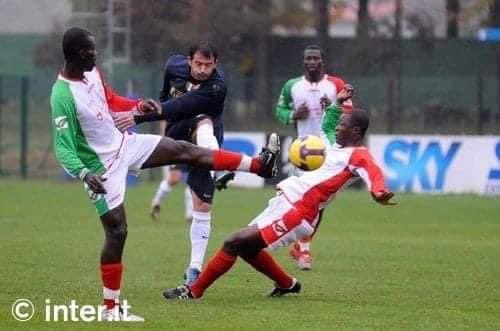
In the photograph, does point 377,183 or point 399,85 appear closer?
point 377,183

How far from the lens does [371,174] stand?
11148mm

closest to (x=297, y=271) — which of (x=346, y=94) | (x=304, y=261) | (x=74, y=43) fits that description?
(x=304, y=261)

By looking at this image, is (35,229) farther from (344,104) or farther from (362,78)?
(362,78)

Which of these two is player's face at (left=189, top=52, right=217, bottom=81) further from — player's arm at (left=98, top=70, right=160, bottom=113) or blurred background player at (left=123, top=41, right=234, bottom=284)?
player's arm at (left=98, top=70, right=160, bottom=113)

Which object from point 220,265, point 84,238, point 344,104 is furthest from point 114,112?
point 84,238

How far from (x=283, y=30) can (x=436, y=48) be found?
3.74 m

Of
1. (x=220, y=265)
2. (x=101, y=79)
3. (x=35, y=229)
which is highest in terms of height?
(x=101, y=79)

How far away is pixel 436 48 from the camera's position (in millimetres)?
29531

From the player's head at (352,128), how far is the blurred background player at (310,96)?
4.21 meters

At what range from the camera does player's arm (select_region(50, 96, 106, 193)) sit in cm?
1025

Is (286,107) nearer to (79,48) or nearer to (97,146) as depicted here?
(97,146)

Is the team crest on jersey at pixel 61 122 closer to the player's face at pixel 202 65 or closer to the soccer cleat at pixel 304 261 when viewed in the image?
the player's face at pixel 202 65

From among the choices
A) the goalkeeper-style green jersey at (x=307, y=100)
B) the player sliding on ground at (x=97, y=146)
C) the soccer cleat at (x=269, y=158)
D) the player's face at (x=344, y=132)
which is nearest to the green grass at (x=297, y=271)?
the player sliding on ground at (x=97, y=146)

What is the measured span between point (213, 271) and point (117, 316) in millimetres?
1350
